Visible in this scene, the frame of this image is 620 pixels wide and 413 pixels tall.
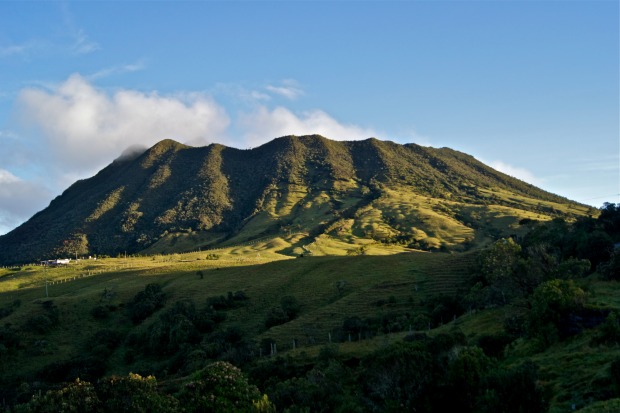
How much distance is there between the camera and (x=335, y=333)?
76312 millimetres

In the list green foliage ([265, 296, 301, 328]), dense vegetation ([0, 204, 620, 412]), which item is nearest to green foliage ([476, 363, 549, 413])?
dense vegetation ([0, 204, 620, 412])

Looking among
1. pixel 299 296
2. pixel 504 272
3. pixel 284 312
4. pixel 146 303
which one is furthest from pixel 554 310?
pixel 146 303

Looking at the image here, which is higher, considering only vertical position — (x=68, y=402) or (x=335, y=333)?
(x=68, y=402)

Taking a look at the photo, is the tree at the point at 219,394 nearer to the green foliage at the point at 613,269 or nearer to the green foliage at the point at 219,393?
the green foliage at the point at 219,393

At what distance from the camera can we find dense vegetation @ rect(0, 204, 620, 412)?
125 feet

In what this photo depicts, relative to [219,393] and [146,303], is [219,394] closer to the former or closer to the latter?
[219,393]

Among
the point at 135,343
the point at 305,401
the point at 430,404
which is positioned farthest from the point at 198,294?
the point at 430,404

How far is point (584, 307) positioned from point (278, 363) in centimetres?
3203

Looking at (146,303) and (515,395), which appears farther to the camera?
(146,303)

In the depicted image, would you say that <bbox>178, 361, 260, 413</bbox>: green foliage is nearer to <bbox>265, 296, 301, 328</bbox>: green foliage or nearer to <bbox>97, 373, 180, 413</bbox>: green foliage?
<bbox>97, 373, 180, 413</bbox>: green foliage

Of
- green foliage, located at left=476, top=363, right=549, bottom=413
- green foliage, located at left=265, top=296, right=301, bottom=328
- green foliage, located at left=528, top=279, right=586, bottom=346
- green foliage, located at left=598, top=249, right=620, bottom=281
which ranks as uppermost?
green foliage, located at left=598, top=249, right=620, bottom=281

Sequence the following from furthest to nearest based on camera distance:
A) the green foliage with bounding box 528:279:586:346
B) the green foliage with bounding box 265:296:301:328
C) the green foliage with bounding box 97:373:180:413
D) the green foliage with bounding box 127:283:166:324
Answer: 1. the green foliage with bounding box 127:283:166:324
2. the green foliage with bounding box 265:296:301:328
3. the green foliage with bounding box 528:279:586:346
4. the green foliage with bounding box 97:373:180:413

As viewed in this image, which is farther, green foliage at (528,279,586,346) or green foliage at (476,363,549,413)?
green foliage at (528,279,586,346)

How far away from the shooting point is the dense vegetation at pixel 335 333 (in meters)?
38.2
